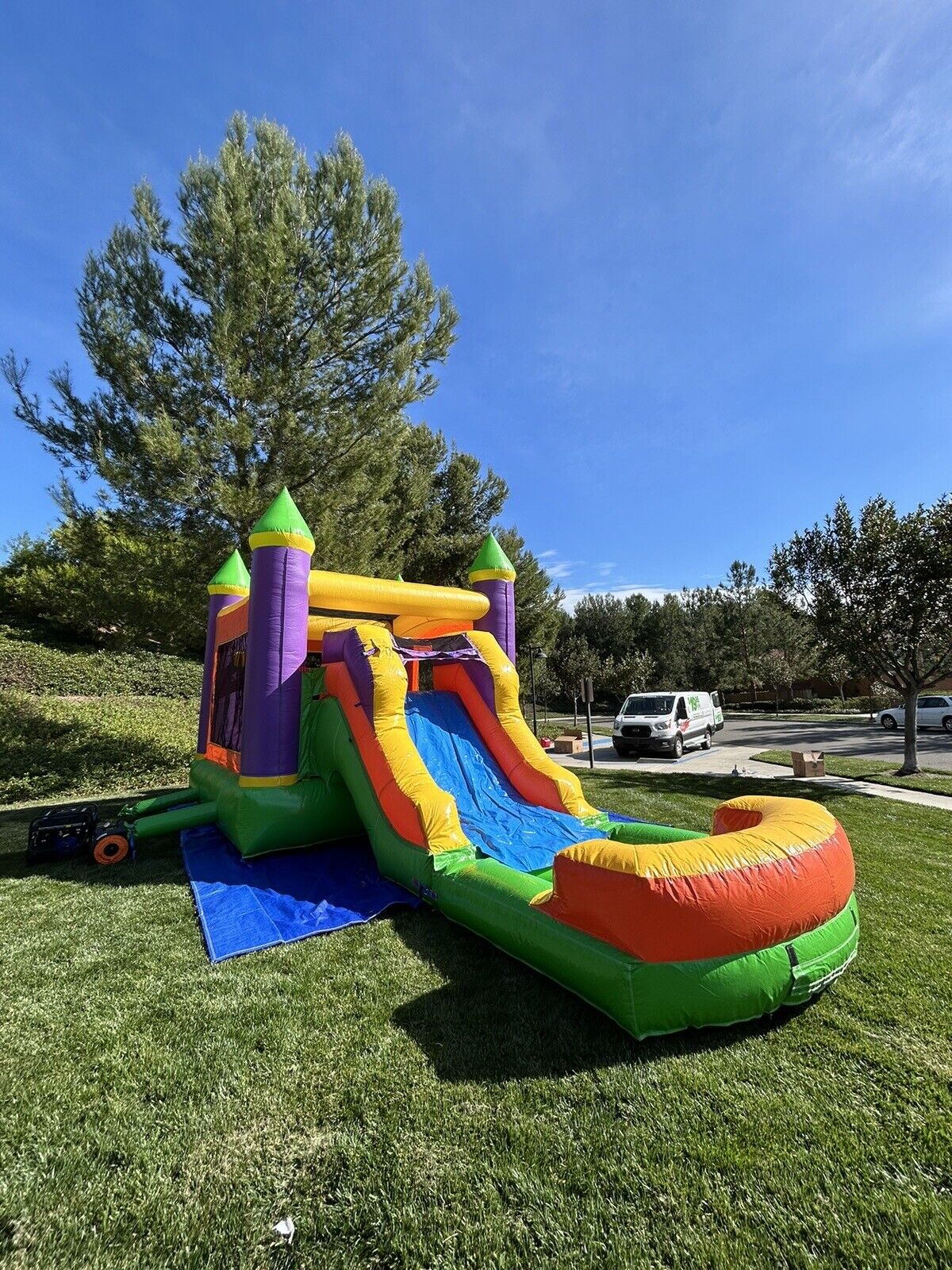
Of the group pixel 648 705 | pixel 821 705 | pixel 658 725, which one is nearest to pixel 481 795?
pixel 658 725

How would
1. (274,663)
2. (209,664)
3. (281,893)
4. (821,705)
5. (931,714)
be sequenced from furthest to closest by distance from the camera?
(821,705) < (931,714) < (209,664) < (274,663) < (281,893)

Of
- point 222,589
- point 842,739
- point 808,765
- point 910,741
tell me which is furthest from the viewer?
point 842,739

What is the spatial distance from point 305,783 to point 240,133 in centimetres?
1313

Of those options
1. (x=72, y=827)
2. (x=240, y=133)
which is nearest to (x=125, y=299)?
(x=240, y=133)

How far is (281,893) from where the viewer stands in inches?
192

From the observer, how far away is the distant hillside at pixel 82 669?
551 inches

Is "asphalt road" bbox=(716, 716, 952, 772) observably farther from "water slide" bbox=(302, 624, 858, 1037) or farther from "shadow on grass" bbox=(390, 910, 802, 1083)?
"shadow on grass" bbox=(390, 910, 802, 1083)

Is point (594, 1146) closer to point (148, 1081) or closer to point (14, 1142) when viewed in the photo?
point (148, 1081)

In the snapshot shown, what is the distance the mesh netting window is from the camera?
23.0 ft

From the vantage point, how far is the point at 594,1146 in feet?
6.96

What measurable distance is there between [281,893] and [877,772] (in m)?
12.4

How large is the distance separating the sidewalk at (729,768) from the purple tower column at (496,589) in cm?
624

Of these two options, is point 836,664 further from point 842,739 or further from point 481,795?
point 481,795

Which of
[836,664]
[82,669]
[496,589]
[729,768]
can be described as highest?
[496,589]
